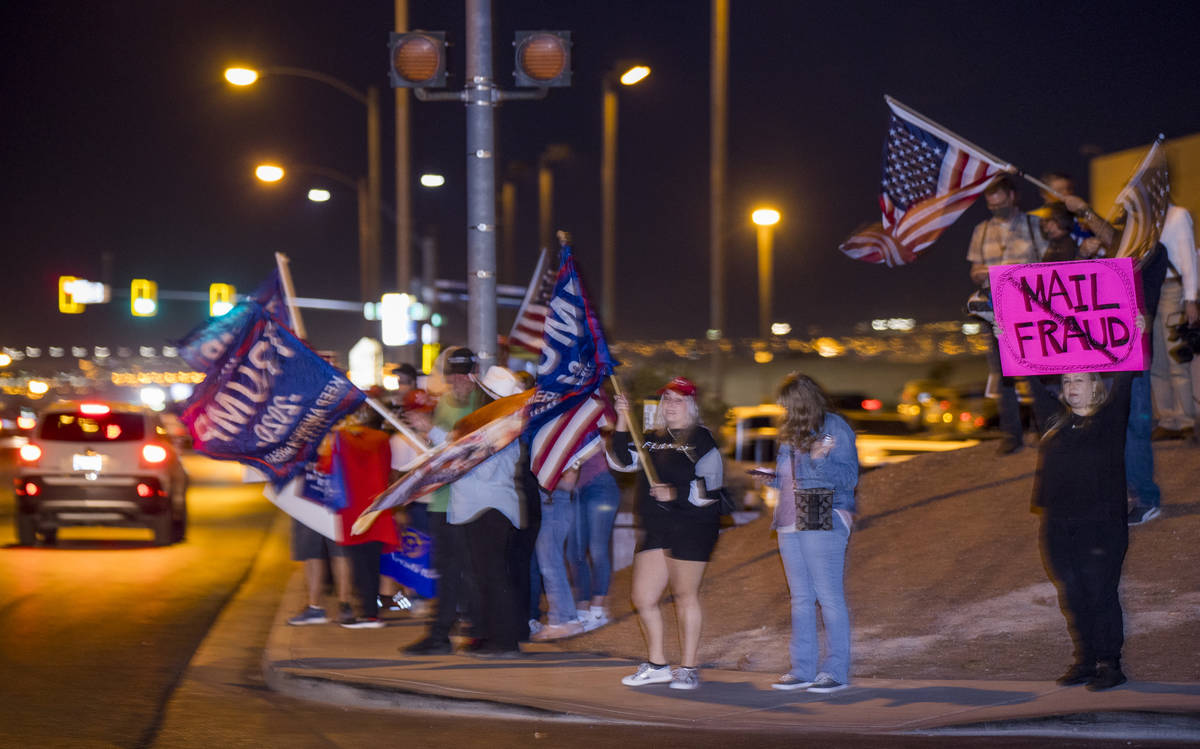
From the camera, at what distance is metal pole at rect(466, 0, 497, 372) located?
434 inches

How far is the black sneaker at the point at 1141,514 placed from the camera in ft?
33.2

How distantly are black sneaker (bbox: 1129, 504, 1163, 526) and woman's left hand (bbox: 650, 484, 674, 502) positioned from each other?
383 centimetres

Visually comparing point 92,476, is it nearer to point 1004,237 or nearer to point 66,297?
point 1004,237

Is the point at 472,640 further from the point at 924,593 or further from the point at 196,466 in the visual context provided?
the point at 196,466

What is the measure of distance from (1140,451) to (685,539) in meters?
3.75

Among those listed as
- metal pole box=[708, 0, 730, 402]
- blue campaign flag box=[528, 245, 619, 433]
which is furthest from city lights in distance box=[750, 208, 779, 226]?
blue campaign flag box=[528, 245, 619, 433]

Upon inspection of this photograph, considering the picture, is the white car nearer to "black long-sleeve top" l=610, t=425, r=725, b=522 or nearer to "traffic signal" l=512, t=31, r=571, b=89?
"traffic signal" l=512, t=31, r=571, b=89

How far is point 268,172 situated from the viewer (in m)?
26.6

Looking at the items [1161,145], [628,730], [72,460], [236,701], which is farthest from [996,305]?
[72,460]

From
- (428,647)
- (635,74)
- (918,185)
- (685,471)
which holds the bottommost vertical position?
(428,647)

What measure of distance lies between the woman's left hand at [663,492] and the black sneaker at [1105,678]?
2.45 m

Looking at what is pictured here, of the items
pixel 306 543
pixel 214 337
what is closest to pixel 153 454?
pixel 306 543

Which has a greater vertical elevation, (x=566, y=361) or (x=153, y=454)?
(x=566, y=361)

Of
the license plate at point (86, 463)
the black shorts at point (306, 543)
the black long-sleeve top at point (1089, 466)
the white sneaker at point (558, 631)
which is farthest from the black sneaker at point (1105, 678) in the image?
the license plate at point (86, 463)
